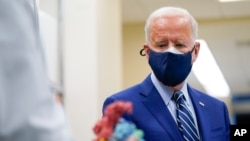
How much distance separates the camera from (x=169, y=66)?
1.49 m

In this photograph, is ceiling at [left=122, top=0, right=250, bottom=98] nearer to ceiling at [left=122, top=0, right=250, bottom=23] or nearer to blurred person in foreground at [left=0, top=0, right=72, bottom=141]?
ceiling at [left=122, top=0, right=250, bottom=23]

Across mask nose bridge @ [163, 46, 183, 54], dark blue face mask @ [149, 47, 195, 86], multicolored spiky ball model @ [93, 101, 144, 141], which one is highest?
multicolored spiky ball model @ [93, 101, 144, 141]

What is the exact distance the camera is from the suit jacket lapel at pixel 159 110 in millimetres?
1296

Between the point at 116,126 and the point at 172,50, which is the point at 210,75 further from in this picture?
the point at 116,126

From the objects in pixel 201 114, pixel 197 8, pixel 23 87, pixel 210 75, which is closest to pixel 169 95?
pixel 201 114

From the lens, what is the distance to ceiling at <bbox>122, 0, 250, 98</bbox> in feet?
14.7

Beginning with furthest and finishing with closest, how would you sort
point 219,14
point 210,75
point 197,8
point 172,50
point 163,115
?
point 210,75
point 219,14
point 197,8
point 172,50
point 163,115

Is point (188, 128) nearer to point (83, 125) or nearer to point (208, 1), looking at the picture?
point (83, 125)

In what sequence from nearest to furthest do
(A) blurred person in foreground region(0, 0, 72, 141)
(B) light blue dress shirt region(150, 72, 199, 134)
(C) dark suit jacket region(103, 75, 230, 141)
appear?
1. (A) blurred person in foreground region(0, 0, 72, 141)
2. (C) dark suit jacket region(103, 75, 230, 141)
3. (B) light blue dress shirt region(150, 72, 199, 134)

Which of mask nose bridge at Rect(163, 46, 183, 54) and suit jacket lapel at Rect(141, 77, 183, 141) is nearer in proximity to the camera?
suit jacket lapel at Rect(141, 77, 183, 141)

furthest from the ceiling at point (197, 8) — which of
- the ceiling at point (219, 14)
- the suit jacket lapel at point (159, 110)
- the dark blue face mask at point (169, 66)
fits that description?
the suit jacket lapel at point (159, 110)

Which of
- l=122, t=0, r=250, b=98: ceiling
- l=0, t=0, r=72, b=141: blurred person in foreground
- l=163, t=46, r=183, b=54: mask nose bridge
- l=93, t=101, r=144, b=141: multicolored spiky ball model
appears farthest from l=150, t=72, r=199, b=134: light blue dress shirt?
l=122, t=0, r=250, b=98: ceiling

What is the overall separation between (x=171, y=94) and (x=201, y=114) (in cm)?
Result: 11

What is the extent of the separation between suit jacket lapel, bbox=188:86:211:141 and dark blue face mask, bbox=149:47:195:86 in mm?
66
